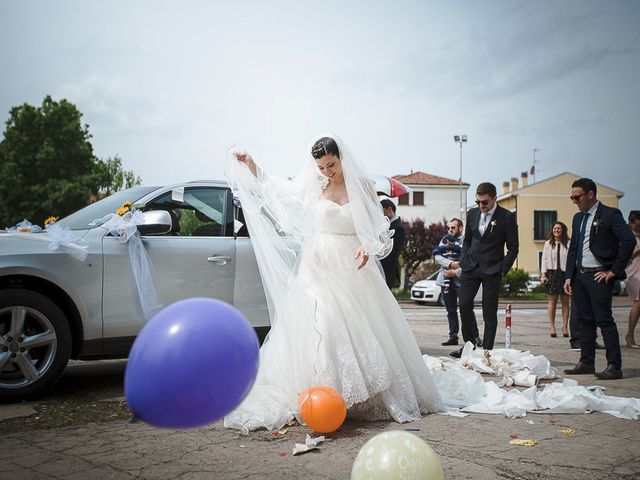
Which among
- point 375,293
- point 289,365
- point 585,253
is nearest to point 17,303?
point 289,365

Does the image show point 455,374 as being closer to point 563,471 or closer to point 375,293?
point 375,293

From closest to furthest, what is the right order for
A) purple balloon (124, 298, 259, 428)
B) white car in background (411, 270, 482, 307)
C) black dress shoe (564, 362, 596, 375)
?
1. purple balloon (124, 298, 259, 428)
2. black dress shoe (564, 362, 596, 375)
3. white car in background (411, 270, 482, 307)

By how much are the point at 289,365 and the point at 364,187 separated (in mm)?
1682

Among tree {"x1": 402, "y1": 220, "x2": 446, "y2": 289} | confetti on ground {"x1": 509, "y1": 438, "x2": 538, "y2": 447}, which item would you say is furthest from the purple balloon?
tree {"x1": 402, "y1": 220, "x2": 446, "y2": 289}

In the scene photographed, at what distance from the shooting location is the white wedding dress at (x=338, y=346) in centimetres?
450

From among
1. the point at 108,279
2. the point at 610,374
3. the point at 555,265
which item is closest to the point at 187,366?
the point at 108,279

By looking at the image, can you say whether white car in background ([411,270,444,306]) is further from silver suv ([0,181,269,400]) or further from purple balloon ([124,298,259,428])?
purple balloon ([124,298,259,428])

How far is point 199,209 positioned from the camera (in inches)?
243

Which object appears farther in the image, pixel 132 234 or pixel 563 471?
pixel 132 234

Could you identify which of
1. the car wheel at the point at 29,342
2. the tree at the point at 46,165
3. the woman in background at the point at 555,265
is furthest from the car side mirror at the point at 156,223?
the tree at the point at 46,165

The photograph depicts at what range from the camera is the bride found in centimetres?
455

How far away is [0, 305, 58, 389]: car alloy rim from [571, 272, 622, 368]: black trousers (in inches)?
217

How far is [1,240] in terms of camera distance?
16.6 ft

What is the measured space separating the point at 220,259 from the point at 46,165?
34168 mm
